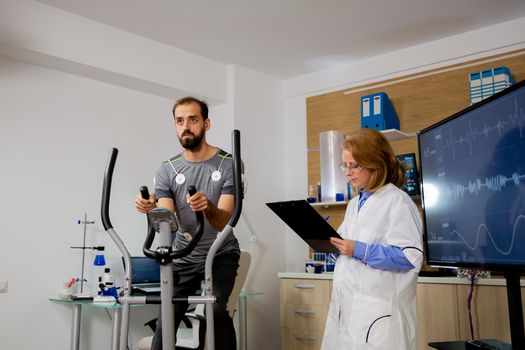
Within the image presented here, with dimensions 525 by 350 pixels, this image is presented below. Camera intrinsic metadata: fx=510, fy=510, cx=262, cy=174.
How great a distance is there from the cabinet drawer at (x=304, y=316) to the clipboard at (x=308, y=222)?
1.68 meters

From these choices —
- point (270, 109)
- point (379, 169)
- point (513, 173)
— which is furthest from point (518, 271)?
point (270, 109)

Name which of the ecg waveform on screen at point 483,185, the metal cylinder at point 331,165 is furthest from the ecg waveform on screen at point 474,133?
the metal cylinder at point 331,165

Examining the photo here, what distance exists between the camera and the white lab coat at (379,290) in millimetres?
1905

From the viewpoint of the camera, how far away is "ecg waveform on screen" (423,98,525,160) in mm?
1651

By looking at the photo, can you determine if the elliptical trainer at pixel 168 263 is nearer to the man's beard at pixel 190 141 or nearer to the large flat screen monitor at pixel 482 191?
the man's beard at pixel 190 141

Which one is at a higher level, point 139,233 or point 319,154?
point 319,154

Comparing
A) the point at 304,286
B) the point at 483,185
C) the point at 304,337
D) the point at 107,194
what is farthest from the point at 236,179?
the point at 304,337

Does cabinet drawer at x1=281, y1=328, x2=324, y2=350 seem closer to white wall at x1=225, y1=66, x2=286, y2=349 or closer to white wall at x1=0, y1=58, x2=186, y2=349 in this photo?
white wall at x1=225, y1=66, x2=286, y2=349

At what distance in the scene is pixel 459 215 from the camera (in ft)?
6.63

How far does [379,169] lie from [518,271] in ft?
2.15

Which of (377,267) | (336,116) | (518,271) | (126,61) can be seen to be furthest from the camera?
(336,116)

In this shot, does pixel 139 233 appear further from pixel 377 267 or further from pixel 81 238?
pixel 377 267

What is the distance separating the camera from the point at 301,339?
390 cm

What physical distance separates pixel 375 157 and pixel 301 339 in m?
2.26
